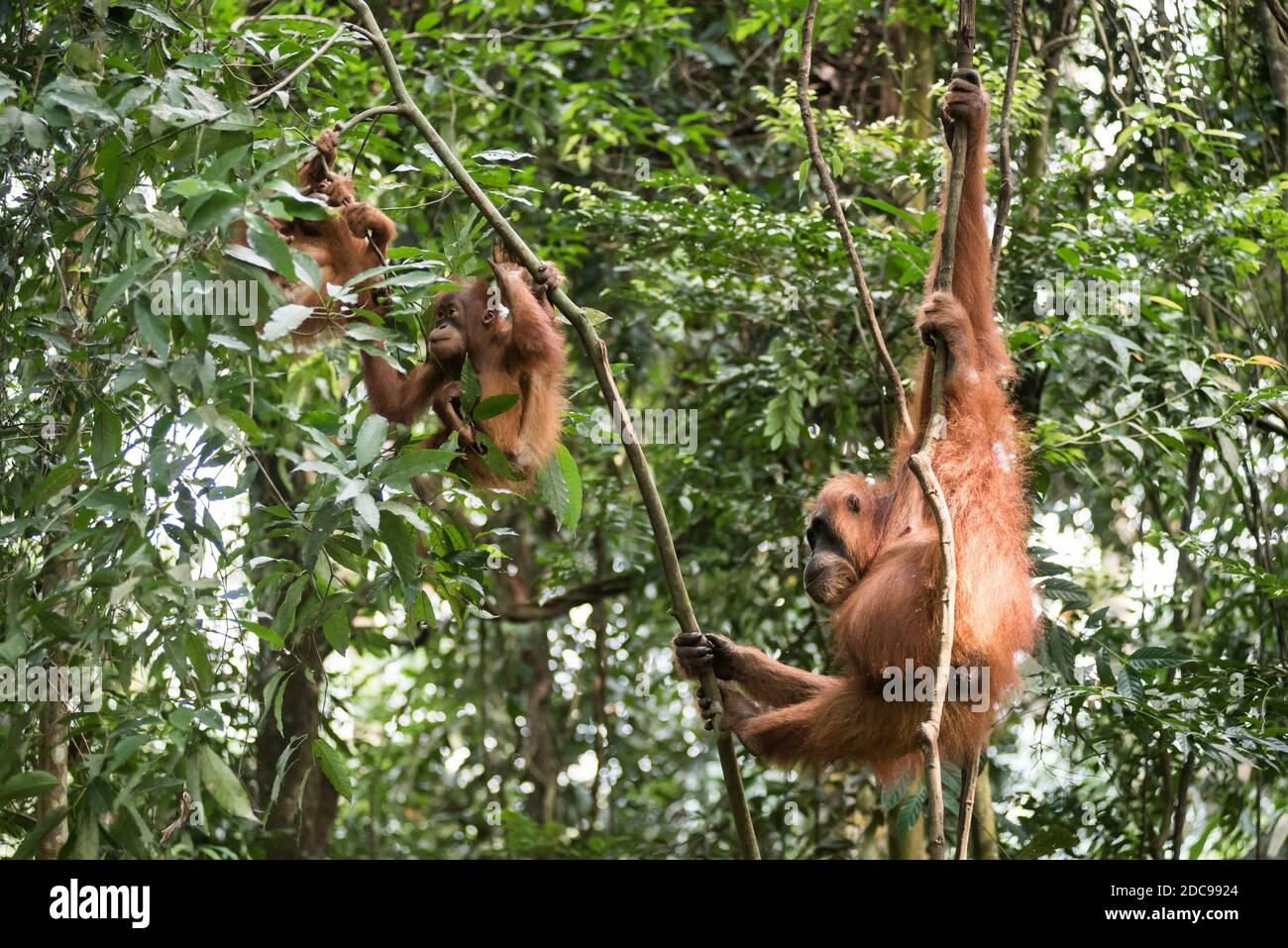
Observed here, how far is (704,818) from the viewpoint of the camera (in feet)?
22.1

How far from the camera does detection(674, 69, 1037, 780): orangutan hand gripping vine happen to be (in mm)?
3289

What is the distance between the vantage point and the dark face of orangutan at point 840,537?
379cm

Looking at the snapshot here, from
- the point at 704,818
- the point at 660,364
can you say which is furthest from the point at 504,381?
the point at 704,818

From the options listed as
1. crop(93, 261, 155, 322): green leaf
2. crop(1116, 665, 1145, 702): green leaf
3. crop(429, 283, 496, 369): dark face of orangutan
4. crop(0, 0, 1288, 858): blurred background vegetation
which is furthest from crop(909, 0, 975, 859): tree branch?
crop(429, 283, 496, 369): dark face of orangutan

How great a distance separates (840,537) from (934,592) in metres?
0.58

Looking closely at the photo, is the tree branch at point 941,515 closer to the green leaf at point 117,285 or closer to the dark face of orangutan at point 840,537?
the dark face of orangutan at point 840,537

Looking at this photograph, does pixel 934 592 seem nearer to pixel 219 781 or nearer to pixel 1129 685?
pixel 1129 685

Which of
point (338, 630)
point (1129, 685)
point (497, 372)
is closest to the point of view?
point (338, 630)

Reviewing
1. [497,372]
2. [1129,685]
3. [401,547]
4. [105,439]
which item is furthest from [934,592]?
[105,439]

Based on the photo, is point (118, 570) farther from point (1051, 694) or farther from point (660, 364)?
point (660, 364)

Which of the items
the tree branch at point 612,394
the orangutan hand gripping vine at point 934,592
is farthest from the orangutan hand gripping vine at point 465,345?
the orangutan hand gripping vine at point 934,592

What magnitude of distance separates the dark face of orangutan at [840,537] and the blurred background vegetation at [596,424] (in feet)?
1.74

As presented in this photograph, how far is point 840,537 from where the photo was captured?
3.86 meters
